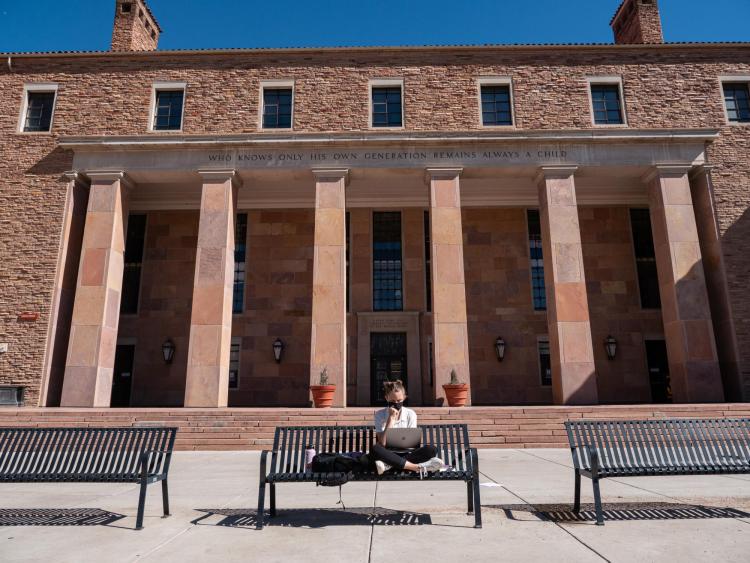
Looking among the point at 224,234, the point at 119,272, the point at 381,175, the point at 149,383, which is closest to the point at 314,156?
the point at 381,175

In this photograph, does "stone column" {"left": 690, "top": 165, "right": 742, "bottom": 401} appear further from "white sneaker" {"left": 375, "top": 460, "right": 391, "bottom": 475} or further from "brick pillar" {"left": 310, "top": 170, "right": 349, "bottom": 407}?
"white sneaker" {"left": 375, "top": 460, "right": 391, "bottom": 475}

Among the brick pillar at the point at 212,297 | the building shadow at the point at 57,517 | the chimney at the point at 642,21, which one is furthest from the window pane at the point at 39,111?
the chimney at the point at 642,21

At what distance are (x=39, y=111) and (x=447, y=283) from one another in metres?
17.1

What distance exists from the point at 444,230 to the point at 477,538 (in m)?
14.2

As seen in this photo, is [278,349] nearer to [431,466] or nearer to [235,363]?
[235,363]

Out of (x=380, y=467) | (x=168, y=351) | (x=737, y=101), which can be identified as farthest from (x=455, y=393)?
(x=737, y=101)

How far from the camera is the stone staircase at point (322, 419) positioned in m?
13.5

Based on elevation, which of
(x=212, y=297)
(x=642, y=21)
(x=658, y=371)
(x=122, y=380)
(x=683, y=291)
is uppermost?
(x=642, y=21)

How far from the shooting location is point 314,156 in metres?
19.3

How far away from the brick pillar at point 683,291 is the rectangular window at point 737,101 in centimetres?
359

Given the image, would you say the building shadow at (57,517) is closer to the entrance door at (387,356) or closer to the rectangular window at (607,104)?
the entrance door at (387,356)

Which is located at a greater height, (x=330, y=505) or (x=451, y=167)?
(x=451, y=167)

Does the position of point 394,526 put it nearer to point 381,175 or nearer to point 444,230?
point 444,230

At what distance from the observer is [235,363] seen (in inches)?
888
